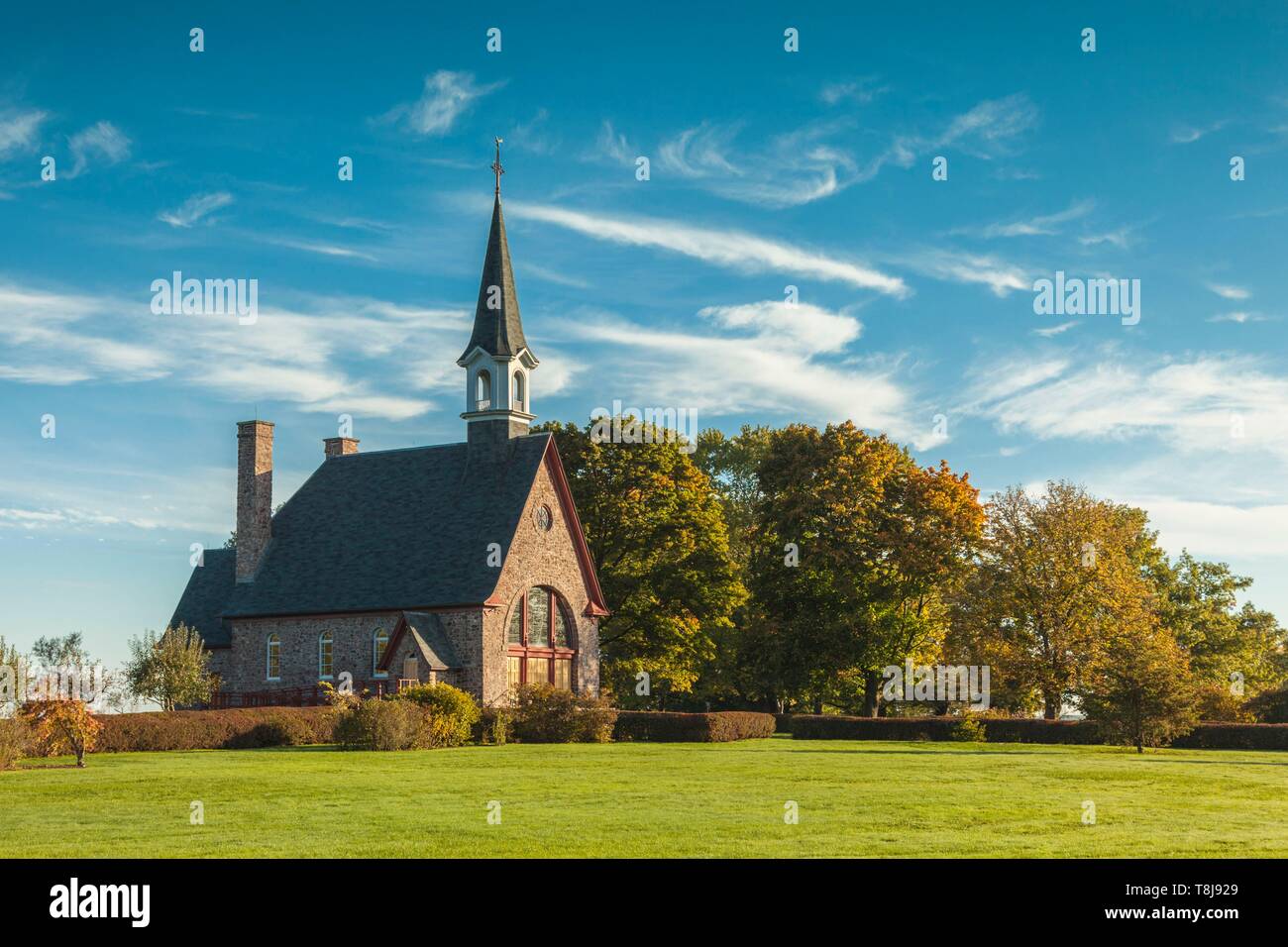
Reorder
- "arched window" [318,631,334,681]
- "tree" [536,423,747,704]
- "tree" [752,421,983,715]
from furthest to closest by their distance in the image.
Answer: "tree" [536,423,747,704]
"tree" [752,421,983,715]
"arched window" [318,631,334,681]

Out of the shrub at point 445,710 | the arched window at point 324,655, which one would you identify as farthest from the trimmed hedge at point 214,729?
the arched window at point 324,655

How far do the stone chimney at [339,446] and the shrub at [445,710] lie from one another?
2224cm

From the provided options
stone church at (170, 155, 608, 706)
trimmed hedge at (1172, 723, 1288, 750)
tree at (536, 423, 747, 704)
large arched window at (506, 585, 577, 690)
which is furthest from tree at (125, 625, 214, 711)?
trimmed hedge at (1172, 723, 1288, 750)

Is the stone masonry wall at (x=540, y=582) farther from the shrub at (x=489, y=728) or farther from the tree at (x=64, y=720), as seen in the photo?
the tree at (x=64, y=720)

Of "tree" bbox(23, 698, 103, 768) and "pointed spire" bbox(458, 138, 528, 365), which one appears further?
"pointed spire" bbox(458, 138, 528, 365)

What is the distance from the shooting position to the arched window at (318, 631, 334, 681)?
5138 centimetres

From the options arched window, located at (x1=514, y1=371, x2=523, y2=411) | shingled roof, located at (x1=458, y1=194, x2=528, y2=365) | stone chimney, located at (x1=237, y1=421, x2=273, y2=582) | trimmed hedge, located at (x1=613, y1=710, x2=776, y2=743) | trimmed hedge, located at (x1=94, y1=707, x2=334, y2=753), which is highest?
shingled roof, located at (x1=458, y1=194, x2=528, y2=365)

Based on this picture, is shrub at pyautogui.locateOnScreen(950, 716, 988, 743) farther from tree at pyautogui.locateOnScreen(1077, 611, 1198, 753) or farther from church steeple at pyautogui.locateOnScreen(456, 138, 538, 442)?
church steeple at pyautogui.locateOnScreen(456, 138, 538, 442)

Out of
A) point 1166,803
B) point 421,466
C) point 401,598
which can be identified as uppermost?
point 421,466

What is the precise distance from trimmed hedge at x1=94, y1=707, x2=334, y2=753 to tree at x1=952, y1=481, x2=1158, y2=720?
85.5 feet

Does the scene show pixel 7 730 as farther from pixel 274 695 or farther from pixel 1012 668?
pixel 1012 668
